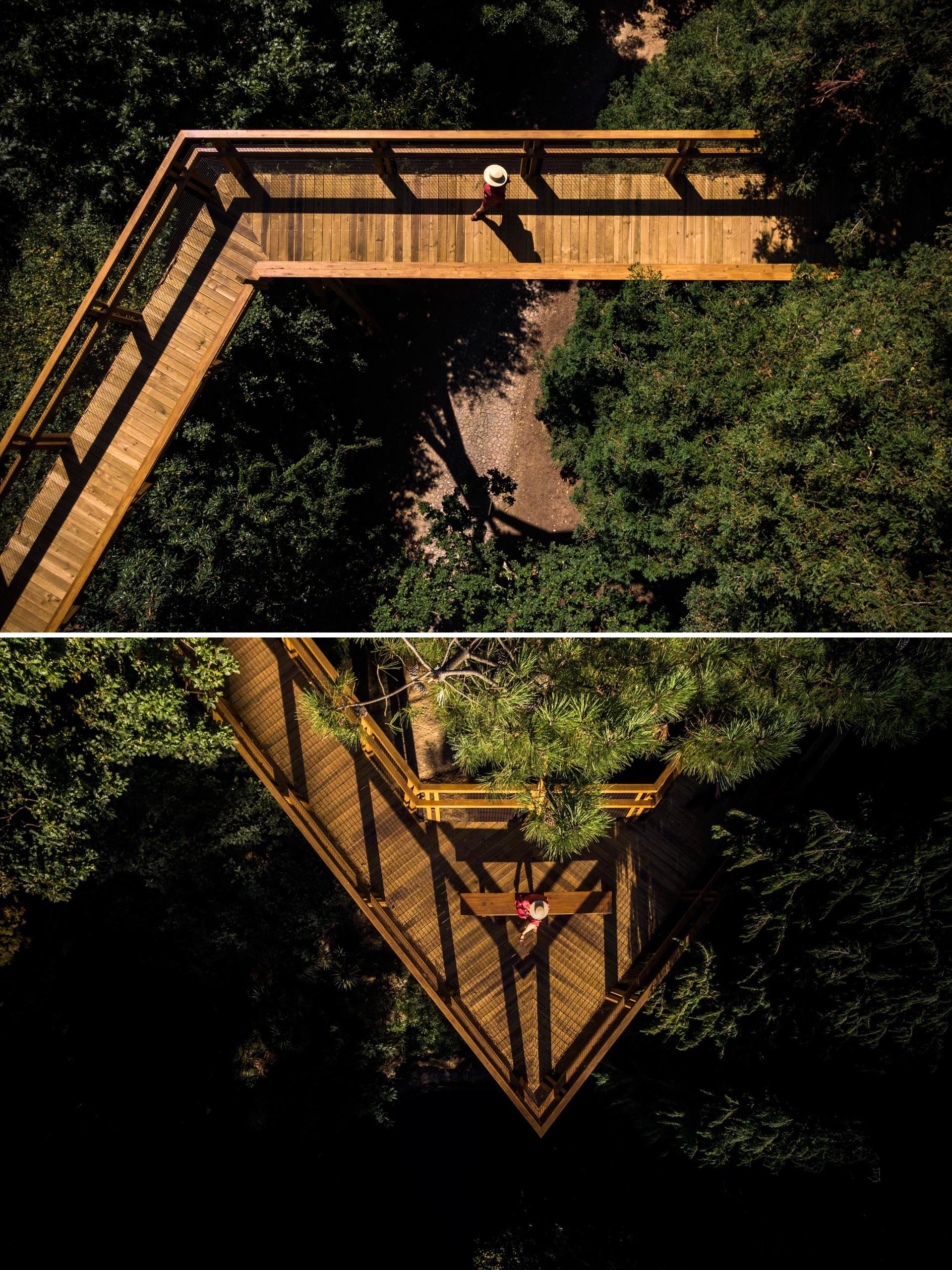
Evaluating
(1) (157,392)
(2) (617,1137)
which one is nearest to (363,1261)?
(2) (617,1137)

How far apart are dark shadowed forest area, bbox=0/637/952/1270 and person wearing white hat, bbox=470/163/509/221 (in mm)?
6021

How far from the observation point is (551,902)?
35.0ft

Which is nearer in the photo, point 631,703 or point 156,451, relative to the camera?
point 631,703

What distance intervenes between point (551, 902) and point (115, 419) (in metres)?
9.14

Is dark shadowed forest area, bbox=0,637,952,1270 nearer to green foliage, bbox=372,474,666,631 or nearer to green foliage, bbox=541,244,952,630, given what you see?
green foliage, bbox=541,244,952,630

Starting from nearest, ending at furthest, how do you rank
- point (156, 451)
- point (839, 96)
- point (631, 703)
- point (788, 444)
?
point (631, 703) < point (839, 96) < point (788, 444) < point (156, 451)

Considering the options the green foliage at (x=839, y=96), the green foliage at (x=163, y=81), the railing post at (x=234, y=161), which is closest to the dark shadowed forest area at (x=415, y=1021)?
the green foliage at (x=839, y=96)

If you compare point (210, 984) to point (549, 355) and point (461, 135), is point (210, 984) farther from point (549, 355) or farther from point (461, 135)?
point (461, 135)

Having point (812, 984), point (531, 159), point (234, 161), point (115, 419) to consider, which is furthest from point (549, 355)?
point (812, 984)

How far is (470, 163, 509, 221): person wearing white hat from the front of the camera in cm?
962

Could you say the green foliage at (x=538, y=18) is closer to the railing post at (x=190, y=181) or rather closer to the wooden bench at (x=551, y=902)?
the railing post at (x=190, y=181)

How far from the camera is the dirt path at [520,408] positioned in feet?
46.9

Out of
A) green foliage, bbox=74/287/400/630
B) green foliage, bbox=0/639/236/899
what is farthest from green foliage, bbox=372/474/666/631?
green foliage, bbox=0/639/236/899

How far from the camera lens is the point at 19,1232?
42.0 ft
